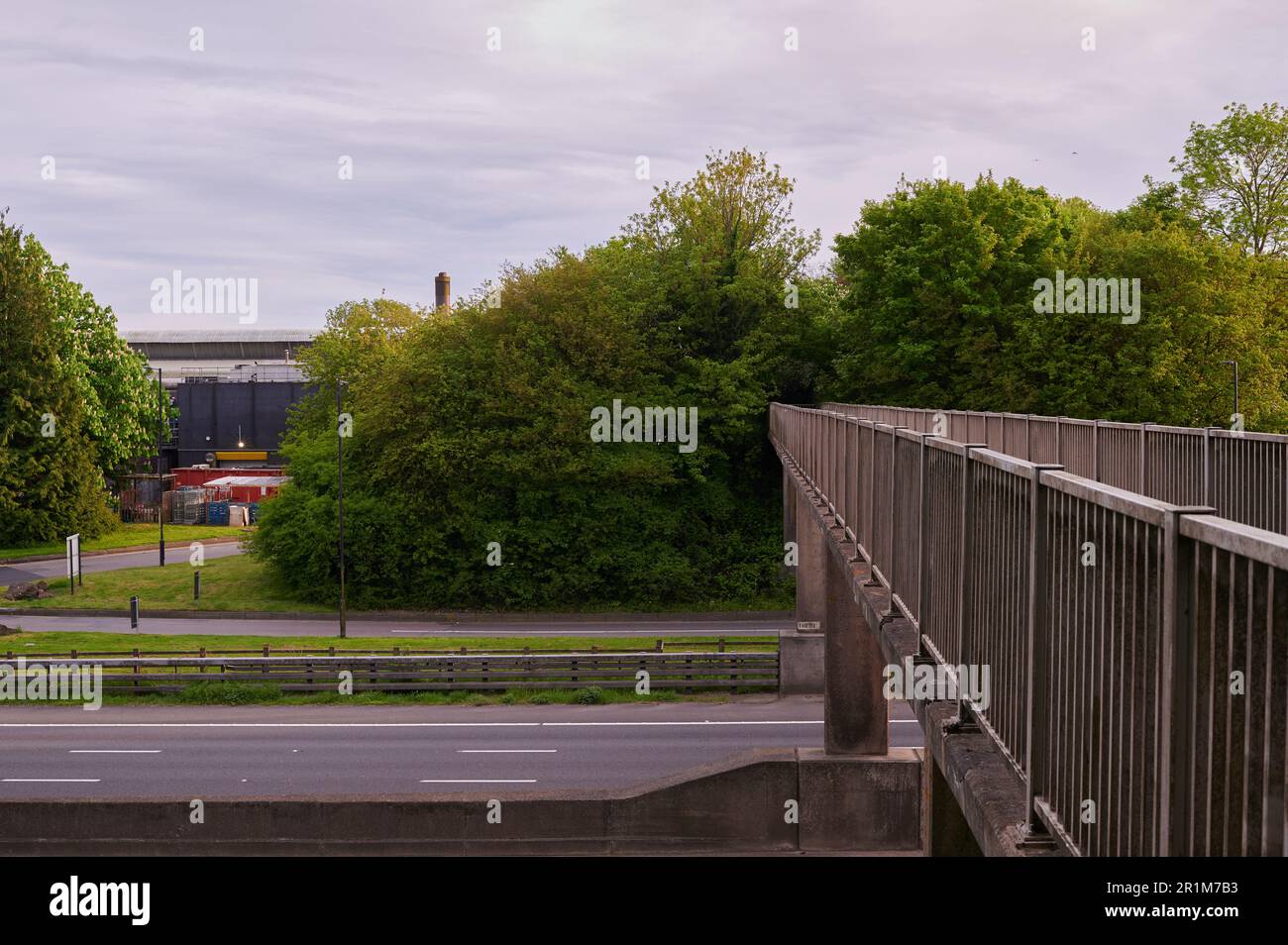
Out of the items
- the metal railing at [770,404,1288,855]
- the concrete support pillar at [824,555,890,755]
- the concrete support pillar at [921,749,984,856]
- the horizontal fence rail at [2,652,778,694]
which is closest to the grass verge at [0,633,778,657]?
the horizontal fence rail at [2,652,778,694]

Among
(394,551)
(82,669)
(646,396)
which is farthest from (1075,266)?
(82,669)

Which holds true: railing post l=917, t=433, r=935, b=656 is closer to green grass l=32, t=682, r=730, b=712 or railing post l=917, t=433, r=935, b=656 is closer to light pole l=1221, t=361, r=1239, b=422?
green grass l=32, t=682, r=730, b=712

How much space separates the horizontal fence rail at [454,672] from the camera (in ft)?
97.6

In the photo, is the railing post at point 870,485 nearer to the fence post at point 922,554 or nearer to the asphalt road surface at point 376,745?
the fence post at point 922,554

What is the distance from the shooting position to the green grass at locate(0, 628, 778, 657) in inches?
1302

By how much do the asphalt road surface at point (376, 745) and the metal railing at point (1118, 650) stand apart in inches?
635

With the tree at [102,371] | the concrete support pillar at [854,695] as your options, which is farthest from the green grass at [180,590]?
the concrete support pillar at [854,695]

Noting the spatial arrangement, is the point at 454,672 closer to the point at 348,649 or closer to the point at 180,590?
the point at 348,649

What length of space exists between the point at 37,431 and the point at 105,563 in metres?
9.88

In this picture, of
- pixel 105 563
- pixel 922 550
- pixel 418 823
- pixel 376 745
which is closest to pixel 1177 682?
pixel 922 550

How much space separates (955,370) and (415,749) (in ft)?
89.6

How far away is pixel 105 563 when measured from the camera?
51188 millimetres
